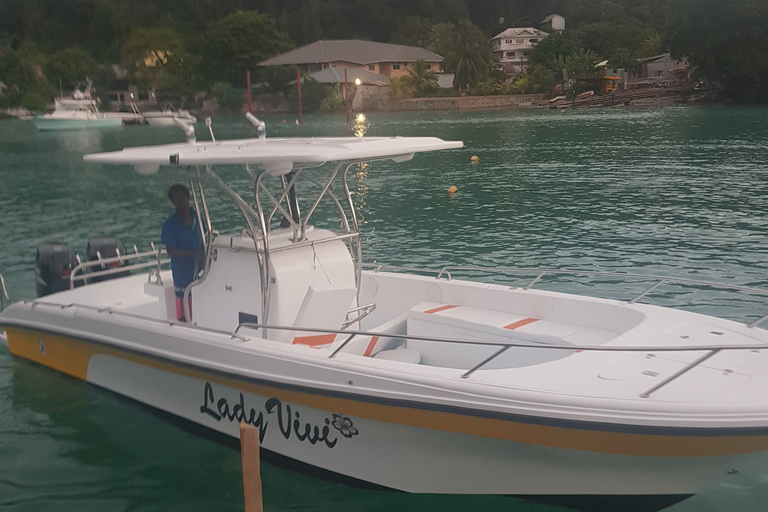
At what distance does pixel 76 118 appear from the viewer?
60844 millimetres

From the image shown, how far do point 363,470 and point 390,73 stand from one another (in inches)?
3222

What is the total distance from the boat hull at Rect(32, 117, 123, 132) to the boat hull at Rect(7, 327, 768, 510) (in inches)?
2376

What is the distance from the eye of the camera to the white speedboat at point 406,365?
4.12m

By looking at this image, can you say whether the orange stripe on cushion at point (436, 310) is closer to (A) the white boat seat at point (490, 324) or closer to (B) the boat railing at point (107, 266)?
(A) the white boat seat at point (490, 324)

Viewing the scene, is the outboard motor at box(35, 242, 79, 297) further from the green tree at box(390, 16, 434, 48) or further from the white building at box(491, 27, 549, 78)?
the white building at box(491, 27, 549, 78)

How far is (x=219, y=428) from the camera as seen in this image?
18.4ft

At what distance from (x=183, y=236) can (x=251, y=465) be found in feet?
8.49

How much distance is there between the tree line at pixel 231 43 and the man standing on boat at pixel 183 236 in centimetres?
6123

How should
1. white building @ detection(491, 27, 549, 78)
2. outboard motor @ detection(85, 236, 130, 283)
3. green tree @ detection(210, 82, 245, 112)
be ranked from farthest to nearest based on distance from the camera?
white building @ detection(491, 27, 549, 78) → green tree @ detection(210, 82, 245, 112) → outboard motor @ detection(85, 236, 130, 283)

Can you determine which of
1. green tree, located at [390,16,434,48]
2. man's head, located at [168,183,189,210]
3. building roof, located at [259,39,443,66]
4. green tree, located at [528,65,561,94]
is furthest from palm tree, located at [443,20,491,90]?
man's head, located at [168,183,189,210]

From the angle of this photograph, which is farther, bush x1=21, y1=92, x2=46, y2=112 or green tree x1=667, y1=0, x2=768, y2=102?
bush x1=21, y1=92, x2=46, y2=112

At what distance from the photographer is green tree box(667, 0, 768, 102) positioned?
182 feet

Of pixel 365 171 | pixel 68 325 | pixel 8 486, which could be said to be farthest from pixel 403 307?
pixel 365 171

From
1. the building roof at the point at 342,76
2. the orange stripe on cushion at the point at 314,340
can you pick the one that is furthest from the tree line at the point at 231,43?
the orange stripe on cushion at the point at 314,340
